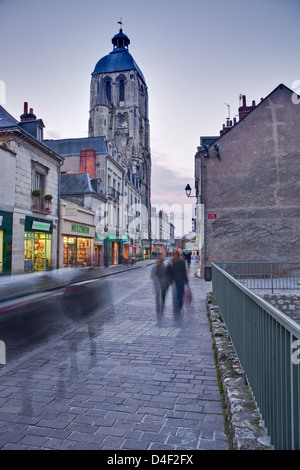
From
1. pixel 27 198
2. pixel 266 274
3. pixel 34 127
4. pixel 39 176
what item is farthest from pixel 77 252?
pixel 266 274

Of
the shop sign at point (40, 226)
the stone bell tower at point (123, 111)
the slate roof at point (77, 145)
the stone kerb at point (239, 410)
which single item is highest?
the stone bell tower at point (123, 111)

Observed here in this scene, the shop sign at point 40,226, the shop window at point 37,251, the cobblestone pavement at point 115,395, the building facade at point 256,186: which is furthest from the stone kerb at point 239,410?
the shop sign at point 40,226

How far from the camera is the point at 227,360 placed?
158 inches

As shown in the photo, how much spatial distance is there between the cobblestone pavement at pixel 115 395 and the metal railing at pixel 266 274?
6306 mm

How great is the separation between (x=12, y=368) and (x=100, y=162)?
30.6 meters

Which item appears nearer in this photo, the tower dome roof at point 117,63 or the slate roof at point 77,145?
the slate roof at point 77,145

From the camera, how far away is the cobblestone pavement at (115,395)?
2738 millimetres

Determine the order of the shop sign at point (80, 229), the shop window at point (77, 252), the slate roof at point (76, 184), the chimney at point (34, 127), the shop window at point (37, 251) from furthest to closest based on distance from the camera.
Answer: the slate roof at point (76, 184)
the shop sign at point (80, 229)
the shop window at point (77, 252)
the chimney at point (34, 127)
the shop window at point (37, 251)

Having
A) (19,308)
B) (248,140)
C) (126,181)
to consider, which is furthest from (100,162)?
(19,308)

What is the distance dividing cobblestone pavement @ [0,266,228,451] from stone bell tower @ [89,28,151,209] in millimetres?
52940

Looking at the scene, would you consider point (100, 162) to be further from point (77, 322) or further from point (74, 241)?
point (77, 322)

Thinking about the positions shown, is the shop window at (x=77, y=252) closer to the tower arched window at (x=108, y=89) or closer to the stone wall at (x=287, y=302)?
the stone wall at (x=287, y=302)

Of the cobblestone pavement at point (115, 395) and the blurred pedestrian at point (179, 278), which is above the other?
the blurred pedestrian at point (179, 278)

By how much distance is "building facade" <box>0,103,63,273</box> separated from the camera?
17.2 m
